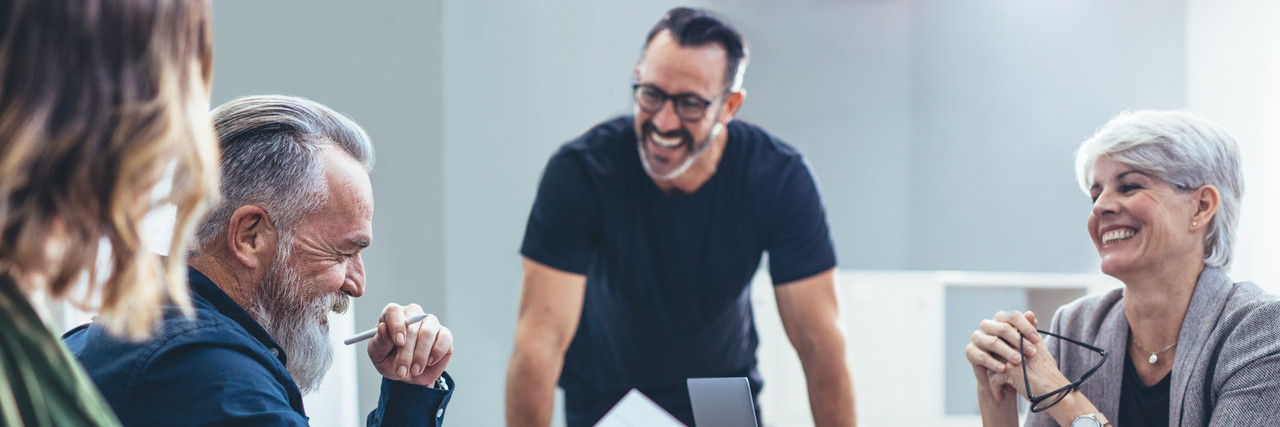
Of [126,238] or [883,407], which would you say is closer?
[126,238]

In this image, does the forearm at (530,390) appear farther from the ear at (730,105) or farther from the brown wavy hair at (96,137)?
the brown wavy hair at (96,137)

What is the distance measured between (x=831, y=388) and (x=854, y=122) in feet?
6.10

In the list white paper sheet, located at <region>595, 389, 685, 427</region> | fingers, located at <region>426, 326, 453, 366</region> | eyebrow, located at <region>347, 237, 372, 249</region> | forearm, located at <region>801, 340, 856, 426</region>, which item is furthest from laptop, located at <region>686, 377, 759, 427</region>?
forearm, located at <region>801, 340, 856, 426</region>

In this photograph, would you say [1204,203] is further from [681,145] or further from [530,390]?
[530,390]

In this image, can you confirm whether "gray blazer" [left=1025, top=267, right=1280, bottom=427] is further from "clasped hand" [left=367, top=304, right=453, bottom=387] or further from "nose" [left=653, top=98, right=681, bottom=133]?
Answer: "clasped hand" [left=367, top=304, right=453, bottom=387]

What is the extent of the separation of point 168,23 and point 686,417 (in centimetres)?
166

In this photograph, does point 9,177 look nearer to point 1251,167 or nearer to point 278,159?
point 278,159

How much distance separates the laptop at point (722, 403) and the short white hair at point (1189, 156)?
90 cm

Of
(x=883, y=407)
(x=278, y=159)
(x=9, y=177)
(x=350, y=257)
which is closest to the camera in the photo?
(x=9, y=177)

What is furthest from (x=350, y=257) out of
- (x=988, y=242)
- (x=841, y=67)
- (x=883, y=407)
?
(x=988, y=242)

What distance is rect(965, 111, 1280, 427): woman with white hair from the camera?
148 centimetres

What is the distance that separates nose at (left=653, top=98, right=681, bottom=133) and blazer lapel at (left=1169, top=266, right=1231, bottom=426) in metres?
1.06

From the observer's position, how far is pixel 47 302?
54cm

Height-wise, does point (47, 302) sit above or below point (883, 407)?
above
